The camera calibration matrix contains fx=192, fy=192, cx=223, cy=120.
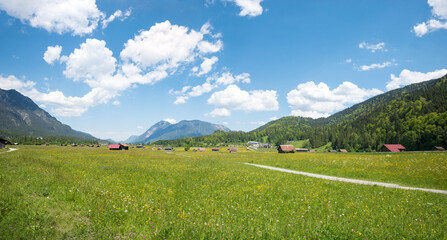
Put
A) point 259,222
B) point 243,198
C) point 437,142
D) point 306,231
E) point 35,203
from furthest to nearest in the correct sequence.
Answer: point 437,142 < point 243,198 < point 35,203 < point 259,222 < point 306,231

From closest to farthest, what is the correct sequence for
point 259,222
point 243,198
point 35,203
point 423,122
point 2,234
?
point 2,234 → point 259,222 → point 35,203 → point 243,198 → point 423,122

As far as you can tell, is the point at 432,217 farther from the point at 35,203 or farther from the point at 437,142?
the point at 437,142

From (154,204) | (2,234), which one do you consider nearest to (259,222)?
(154,204)

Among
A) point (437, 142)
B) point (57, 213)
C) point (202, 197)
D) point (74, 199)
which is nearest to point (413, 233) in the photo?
point (202, 197)

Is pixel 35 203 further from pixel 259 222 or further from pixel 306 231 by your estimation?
pixel 306 231

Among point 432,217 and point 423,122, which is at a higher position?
point 423,122

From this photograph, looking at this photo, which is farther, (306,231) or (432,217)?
(432,217)

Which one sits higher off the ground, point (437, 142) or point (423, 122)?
point (423, 122)

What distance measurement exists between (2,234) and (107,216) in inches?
127

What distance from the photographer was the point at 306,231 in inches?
291

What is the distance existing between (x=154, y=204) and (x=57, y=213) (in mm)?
4149

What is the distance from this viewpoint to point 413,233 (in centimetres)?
750

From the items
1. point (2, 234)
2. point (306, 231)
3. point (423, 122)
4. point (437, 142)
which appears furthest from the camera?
point (423, 122)

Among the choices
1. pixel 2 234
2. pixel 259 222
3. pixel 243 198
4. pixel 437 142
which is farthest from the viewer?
pixel 437 142
